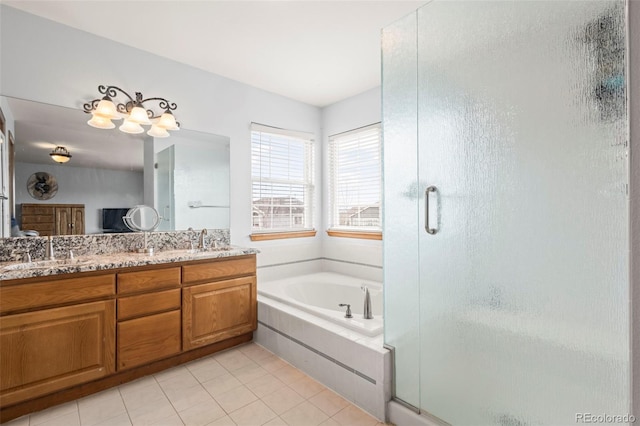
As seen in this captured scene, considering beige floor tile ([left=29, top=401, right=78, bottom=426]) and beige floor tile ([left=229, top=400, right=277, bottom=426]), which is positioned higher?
beige floor tile ([left=229, top=400, right=277, bottom=426])

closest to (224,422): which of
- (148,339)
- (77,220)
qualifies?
(148,339)

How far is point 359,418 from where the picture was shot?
1717mm

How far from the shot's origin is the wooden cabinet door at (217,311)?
2312 millimetres

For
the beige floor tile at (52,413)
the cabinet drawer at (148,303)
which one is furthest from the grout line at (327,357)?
the beige floor tile at (52,413)

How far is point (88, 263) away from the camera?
1945 millimetres

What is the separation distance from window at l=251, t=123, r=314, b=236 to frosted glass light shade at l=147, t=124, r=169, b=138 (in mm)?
891

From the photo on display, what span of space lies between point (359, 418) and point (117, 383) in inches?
62.5

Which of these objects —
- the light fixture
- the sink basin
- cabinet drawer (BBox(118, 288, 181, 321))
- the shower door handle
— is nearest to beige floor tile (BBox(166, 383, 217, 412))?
cabinet drawer (BBox(118, 288, 181, 321))

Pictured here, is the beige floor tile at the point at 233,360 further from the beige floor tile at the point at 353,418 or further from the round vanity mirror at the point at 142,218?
the round vanity mirror at the point at 142,218

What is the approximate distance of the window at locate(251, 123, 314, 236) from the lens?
3.32m

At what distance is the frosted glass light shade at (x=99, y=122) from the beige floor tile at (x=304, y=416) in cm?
234

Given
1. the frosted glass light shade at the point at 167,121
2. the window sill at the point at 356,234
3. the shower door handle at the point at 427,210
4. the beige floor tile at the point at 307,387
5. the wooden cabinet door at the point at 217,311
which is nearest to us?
the shower door handle at the point at 427,210

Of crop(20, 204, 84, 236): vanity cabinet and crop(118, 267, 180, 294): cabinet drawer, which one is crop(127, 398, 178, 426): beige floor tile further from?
crop(20, 204, 84, 236): vanity cabinet

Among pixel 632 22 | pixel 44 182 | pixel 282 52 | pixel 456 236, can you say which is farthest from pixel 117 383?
pixel 632 22
